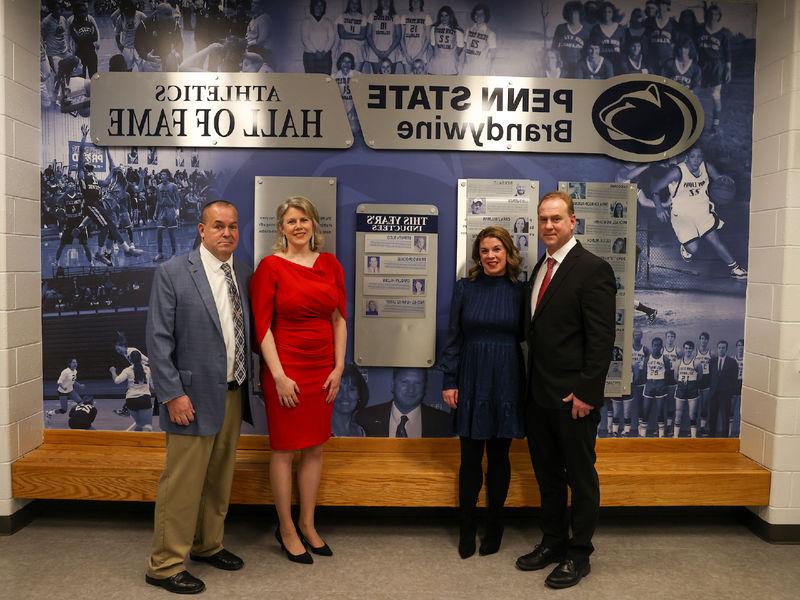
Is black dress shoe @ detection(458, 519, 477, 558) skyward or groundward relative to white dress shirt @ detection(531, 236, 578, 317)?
groundward

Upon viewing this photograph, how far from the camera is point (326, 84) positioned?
10.9 feet

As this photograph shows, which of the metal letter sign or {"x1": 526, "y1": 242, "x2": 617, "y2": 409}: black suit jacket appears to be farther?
the metal letter sign

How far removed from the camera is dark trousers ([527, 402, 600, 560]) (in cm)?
268

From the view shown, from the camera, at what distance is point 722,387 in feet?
11.4

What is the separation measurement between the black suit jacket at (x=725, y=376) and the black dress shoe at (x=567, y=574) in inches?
56.7

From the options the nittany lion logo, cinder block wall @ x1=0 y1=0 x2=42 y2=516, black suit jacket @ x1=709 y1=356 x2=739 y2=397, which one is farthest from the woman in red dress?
black suit jacket @ x1=709 y1=356 x2=739 y2=397

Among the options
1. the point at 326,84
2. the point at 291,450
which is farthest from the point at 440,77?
the point at 291,450

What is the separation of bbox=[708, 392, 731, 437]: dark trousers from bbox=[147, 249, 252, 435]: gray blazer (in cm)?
279

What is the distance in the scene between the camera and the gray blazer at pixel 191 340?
251 centimetres

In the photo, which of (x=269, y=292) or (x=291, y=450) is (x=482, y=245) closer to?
(x=269, y=292)

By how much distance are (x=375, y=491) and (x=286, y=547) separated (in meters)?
0.53

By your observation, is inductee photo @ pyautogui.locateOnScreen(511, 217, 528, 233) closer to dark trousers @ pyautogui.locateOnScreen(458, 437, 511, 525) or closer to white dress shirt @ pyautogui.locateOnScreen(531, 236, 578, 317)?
white dress shirt @ pyautogui.locateOnScreen(531, 236, 578, 317)

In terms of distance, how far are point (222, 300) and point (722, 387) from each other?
289 cm

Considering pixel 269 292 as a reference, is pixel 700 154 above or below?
above
